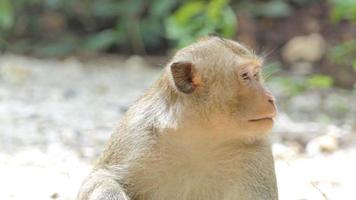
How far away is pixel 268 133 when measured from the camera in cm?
399

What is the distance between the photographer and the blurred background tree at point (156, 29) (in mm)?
9464

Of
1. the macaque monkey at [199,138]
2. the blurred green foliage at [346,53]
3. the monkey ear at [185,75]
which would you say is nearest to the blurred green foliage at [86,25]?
the blurred green foliage at [346,53]

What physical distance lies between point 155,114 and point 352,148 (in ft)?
7.93

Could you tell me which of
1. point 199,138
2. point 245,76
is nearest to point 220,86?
point 245,76

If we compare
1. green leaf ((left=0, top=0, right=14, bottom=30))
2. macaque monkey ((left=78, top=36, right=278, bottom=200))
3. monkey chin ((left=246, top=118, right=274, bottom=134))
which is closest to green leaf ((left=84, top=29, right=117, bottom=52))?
green leaf ((left=0, top=0, right=14, bottom=30))

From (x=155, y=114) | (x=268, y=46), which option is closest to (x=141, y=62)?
(x=268, y=46)

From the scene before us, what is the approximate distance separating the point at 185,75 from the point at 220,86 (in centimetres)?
15

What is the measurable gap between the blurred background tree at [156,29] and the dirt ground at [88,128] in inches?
11.1

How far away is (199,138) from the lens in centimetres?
404

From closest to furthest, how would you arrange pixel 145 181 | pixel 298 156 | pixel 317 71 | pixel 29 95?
pixel 145 181
pixel 298 156
pixel 29 95
pixel 317 71

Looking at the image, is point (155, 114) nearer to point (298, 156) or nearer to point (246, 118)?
point (246, 118)

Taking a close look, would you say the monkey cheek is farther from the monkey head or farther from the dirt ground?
the dirt ground

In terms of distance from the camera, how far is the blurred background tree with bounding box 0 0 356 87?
946 centimetres

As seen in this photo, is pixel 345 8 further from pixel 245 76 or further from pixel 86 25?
pixel 86 25
